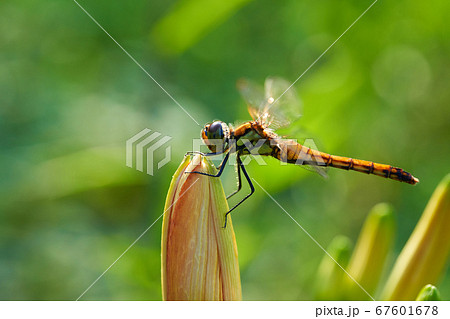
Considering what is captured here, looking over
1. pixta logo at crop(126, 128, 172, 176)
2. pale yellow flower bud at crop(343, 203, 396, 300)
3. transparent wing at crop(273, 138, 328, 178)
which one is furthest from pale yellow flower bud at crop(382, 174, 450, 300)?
pixta logo at crop(126, 128, 172, 176)

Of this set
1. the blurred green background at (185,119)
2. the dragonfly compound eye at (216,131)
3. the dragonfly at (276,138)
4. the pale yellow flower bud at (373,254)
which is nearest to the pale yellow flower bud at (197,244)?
the pale yellow flower bud at (373,254)

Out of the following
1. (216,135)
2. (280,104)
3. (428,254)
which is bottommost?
(428,254)

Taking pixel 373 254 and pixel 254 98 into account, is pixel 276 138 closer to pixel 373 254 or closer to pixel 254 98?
pixel 254 98

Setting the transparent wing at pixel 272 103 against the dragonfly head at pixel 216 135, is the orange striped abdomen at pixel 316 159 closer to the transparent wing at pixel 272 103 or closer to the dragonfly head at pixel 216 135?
the transparent wing at pixel 272 103

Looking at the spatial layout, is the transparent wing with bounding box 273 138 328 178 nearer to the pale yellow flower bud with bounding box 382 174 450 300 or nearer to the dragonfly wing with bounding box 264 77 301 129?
the dragonfly wing with bounding box 264 77 301 129

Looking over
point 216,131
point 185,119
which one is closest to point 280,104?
point 216,131
